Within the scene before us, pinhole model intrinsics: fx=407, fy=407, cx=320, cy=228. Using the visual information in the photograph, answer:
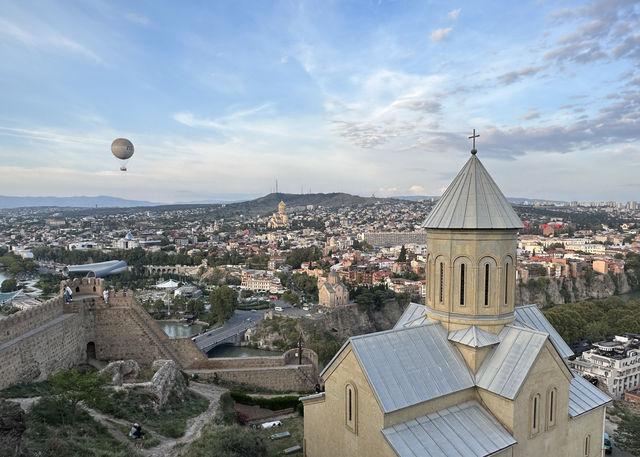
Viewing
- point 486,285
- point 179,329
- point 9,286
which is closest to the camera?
point 486,285

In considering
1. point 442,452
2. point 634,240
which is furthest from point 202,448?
point 634,240

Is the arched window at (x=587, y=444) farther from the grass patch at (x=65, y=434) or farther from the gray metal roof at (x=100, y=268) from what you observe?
the gray metal roof at (x=100, y=268)

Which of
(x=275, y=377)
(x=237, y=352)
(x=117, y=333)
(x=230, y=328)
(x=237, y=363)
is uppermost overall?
(x=117, y=333)

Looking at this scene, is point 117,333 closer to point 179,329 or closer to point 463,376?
point 463,376

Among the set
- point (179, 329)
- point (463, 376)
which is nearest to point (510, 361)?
point (463, 376)

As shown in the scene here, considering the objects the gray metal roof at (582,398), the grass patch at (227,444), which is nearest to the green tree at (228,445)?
the grass patch at (227,444)

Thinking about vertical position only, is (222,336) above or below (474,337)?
below

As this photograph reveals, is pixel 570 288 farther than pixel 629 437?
Yes

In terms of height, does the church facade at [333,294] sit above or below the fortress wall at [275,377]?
below

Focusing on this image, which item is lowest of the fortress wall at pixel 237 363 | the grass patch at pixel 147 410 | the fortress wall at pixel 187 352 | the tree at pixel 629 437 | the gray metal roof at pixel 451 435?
the tree at pixel 629 437

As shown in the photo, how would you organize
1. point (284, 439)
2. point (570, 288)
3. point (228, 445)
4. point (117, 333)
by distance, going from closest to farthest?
1. point (228, 445)
2. point (284, 439)
3. point (117, 333)
4. point (570, 288)
